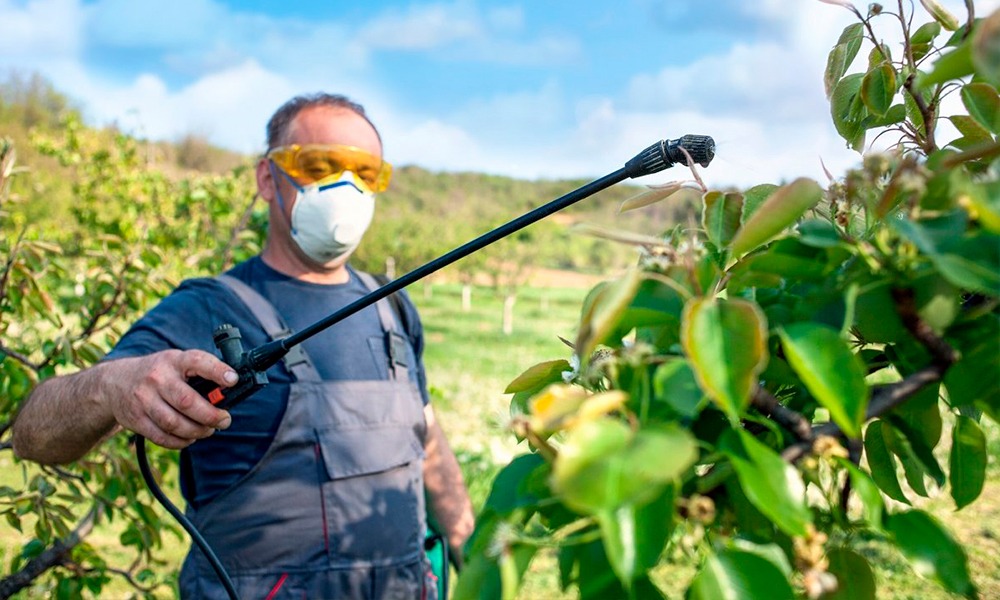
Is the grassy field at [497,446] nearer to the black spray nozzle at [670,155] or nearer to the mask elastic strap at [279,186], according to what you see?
the black spray nozzle at [670,155]

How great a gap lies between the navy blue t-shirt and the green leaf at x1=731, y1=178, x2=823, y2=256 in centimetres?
176

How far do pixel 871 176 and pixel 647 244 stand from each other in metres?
0.17

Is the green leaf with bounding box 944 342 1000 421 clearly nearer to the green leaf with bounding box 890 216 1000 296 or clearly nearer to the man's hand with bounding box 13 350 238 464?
the green leaf with bounding box 890 216 1000 296

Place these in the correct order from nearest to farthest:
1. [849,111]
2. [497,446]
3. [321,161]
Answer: [849,111] < [321,161] < [497,446]

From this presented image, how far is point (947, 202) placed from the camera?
0.63 metres

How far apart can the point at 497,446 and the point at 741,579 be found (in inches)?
219

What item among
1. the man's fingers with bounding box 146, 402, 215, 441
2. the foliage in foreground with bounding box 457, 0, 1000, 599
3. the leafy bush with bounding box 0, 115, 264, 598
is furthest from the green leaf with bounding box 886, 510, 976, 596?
the leafy bush with bounding box 0, 115, 264, 598

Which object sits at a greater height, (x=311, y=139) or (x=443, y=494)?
(x=311, y=139)

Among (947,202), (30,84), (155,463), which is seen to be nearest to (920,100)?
(947,202)

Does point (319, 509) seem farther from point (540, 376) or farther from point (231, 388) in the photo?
point (540, 376)

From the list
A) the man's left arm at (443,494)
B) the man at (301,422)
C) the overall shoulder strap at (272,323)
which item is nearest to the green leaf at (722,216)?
the man at (301,422)

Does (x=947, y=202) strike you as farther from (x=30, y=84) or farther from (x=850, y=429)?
(x=30, y=84)

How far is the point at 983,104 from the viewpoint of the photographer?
858 mm

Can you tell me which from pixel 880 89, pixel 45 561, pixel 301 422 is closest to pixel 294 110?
pixel 301 422
